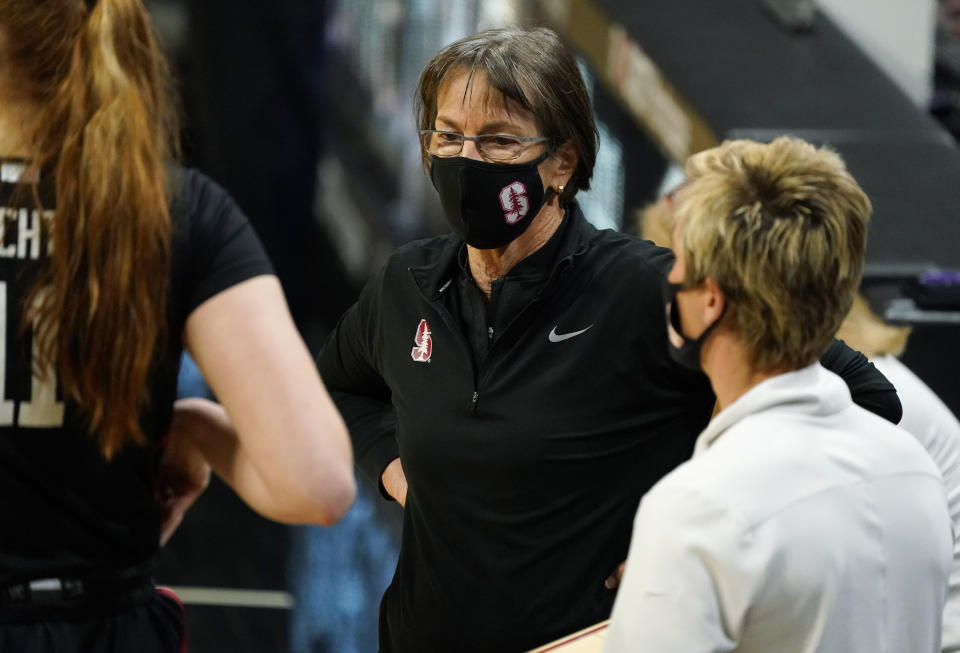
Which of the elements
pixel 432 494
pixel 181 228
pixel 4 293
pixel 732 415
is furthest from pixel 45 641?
pixel 732 415

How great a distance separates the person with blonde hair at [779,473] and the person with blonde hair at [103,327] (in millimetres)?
420

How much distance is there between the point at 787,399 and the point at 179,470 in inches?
33.1

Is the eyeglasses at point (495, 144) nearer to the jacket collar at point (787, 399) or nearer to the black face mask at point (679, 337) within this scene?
the black face mask at point (679, 337)

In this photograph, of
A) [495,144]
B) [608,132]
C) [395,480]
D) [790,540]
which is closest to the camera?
[790,540]

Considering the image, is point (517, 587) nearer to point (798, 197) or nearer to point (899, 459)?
point (899, 459)

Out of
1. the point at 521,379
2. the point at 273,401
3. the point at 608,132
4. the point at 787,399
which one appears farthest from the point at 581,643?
the point at 608,132

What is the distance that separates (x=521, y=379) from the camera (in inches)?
79.7

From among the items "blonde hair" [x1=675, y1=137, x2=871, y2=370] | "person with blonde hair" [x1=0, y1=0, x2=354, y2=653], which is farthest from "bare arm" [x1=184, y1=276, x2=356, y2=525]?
"blonde hair" [x1=675, y1=137, x2=871, y2=370]

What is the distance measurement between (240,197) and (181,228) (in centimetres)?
545

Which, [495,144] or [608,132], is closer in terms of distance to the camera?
[495,144]

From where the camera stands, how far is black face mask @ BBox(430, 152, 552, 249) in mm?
2092

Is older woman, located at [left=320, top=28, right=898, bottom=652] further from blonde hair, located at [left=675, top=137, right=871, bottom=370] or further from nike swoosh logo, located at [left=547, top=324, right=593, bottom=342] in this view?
blonde hair, located at [left=675, top=137, right=871, bottom=370]

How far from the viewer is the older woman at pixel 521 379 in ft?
→ 6.53

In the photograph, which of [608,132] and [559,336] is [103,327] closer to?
[559,336]
